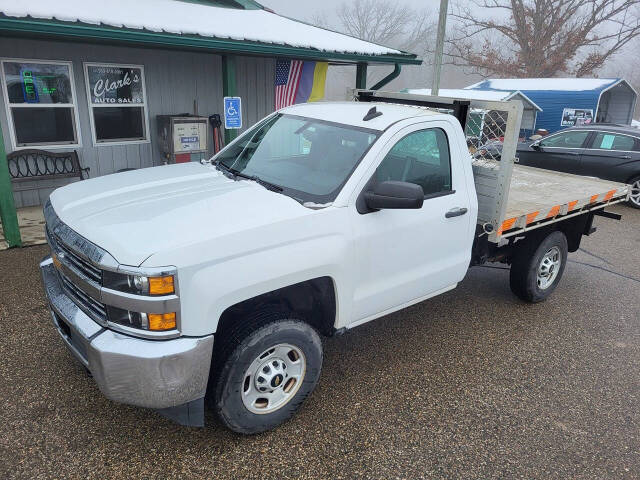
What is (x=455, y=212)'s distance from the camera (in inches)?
146

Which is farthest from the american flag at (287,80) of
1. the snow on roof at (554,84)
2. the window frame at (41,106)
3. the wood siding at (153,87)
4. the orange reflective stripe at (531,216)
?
the snow on roof at (554,84)

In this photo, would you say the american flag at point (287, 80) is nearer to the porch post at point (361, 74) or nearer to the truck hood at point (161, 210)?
the porch post at point (361, 74)

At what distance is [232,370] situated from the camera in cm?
274

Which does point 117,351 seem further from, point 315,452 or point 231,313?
point 315,452

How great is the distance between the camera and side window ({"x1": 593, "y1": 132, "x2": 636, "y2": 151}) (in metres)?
9.94

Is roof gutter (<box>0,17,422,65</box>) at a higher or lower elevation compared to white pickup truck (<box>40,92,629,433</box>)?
higher

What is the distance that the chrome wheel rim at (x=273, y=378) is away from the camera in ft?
9.52

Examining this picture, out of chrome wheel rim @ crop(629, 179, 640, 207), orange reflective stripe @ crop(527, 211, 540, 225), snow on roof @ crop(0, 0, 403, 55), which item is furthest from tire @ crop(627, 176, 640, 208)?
orange reflective stripe @ crop(527, 211, 540, 225)

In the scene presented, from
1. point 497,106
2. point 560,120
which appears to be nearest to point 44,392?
point 497,106

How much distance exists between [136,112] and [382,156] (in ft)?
22.5

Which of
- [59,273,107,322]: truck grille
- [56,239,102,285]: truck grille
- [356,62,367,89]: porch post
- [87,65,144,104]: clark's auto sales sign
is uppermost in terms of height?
[356,62,367,89]: porch post

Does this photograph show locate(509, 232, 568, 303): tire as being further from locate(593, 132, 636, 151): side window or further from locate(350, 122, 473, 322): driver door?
locate(593, 132, 636, 151): side window

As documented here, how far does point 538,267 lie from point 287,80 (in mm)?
7160

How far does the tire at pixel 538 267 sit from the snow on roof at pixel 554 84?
676 inches
